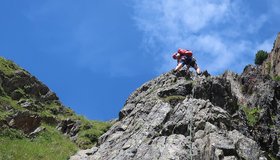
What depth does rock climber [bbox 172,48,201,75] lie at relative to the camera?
33500 millimetres

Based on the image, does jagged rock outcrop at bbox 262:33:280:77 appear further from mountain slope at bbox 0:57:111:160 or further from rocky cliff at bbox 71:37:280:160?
mountain slope at bbox 0:57:111:160

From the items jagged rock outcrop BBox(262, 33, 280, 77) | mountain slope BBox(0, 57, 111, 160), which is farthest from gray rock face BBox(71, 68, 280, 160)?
jagged rock outcrop BBox(262, 33, 280, 77)

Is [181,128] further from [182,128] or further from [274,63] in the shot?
[274,63]

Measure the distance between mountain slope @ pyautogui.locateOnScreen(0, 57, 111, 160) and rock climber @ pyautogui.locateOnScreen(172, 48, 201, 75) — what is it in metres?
6.33

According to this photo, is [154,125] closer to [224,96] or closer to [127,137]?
[127,137]

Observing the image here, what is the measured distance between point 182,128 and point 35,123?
1261cm

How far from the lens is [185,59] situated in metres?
33.5

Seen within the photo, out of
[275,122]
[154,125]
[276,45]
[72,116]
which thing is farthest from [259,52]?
[154,125]

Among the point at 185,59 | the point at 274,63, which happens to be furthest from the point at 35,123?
the point at 274,63

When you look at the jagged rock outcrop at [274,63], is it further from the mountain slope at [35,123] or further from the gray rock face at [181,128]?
the gray rock face at [181,128]

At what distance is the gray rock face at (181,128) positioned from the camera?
74.2 ft

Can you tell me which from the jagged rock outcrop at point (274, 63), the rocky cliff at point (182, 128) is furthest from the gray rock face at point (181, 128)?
the jagged rock outcrop at point (274, 63)

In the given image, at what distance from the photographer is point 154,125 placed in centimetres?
2570

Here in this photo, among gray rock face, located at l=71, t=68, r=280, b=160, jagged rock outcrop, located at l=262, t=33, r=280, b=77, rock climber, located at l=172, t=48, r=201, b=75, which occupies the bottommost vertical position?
gray rock face, located at l=71, t=68, r=280, b=160
